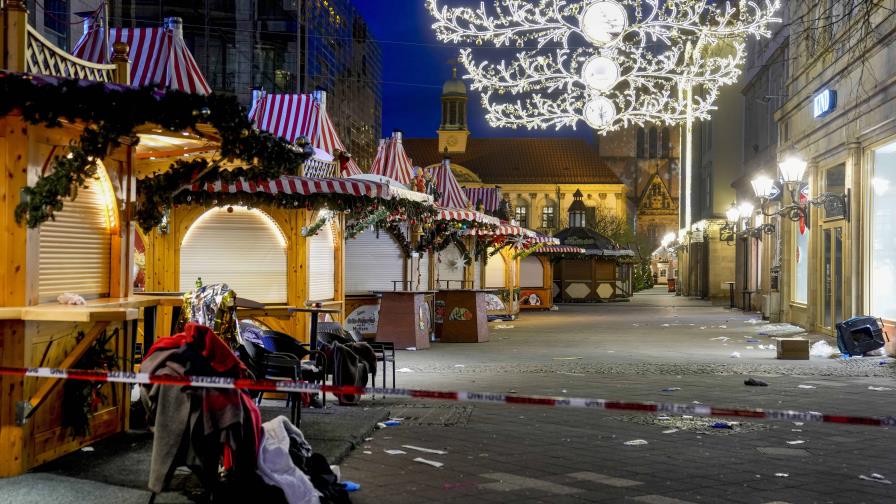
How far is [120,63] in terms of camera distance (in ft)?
29.6

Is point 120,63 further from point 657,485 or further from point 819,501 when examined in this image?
point 819,501

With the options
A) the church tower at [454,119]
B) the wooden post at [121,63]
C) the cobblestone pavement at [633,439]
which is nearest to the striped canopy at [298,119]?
the cobblestone pavement at [633,439]

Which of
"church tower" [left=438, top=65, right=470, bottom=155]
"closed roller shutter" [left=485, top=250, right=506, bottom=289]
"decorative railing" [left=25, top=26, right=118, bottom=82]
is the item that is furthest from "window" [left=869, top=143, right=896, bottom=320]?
"church tower" [left=438, top=65, right=470, bottom=155]

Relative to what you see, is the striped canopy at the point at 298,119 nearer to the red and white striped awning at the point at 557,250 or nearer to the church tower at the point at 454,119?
the red and white striped awning at the point at 557,250

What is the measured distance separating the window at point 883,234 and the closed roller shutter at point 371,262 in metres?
9.46

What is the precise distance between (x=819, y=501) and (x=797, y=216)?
17.7 meters

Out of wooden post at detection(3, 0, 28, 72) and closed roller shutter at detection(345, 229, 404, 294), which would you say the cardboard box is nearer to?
closed roller shutter at detection(345, 229, 404, 294)

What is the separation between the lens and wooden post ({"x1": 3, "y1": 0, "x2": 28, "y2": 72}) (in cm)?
716

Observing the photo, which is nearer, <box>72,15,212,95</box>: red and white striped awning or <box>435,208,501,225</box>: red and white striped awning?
<box>72,15,212,95</box>: red and white striped awning

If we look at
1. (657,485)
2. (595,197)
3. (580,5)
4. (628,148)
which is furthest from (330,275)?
(628,148)

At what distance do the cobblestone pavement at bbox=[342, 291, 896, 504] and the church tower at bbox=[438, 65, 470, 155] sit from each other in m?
89.0

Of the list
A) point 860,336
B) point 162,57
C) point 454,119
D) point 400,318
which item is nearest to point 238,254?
point 162,57

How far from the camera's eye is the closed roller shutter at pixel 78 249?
7949 mm

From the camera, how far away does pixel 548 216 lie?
10144cm
